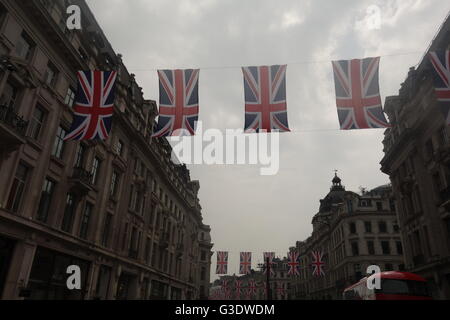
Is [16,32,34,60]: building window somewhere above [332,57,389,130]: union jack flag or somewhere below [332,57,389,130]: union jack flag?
above

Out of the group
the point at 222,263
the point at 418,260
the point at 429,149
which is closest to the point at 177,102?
the point at 429,149

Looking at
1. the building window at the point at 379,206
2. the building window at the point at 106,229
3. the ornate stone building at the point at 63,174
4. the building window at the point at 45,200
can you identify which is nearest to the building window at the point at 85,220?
the ornate stone building at the point at 63,174

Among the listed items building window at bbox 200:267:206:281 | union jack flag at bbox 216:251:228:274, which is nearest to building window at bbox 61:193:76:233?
union jack flag at bbox 216:251:228:274

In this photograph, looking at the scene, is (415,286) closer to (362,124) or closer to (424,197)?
(362,124)

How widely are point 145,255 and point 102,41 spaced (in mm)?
23040

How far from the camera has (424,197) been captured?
29859 mm

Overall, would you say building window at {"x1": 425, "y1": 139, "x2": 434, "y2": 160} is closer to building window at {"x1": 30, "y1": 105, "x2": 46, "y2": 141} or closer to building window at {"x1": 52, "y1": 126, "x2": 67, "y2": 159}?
building window at {"x1": 52, "y1": 126, "x2": 67, "y2": 159}

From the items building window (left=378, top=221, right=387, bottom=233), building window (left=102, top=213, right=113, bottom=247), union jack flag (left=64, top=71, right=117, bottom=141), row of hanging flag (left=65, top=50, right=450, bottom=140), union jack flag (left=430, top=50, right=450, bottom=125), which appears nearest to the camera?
union jack flag (left=430, top=50, right=450, bottom=125)

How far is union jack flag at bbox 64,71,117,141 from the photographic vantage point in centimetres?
1568

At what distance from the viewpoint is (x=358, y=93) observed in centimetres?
1560

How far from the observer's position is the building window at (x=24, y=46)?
59.3ft

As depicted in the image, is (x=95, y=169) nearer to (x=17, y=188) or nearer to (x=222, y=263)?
(x=17, y=188)

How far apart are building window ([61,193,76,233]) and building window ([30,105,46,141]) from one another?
5.14 metres
